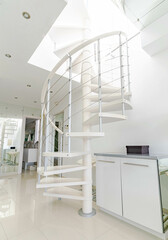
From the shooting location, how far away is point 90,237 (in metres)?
1.55

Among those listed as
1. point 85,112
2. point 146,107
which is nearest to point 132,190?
point 85,112

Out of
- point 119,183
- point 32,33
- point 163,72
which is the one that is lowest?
point 119,183

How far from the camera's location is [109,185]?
203 cm

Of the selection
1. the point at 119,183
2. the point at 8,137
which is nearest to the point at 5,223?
the point at 119,183

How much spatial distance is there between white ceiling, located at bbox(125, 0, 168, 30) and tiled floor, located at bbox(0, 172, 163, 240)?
10.1 feet

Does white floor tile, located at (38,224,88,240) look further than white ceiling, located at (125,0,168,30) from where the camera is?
No

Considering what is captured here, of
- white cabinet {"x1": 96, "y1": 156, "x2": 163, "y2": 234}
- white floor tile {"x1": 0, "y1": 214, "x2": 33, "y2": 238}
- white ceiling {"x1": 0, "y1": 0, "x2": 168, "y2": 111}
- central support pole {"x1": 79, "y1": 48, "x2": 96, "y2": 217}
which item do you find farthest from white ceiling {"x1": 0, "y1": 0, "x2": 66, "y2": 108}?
white floor tile {"x1": 0, "y1": 214, "x2": 33, "y2": 238}

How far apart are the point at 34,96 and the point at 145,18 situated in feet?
12.9

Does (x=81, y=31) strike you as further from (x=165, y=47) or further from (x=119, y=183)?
(x=119, y=183)

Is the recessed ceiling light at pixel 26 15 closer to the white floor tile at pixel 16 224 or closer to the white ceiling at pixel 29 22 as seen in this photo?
the white ceiling at pixel 29 22

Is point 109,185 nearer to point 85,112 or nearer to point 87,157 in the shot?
point 87,157

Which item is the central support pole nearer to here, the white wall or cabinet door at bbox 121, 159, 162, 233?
cabinet door at bbox 121, 159, 162, 233

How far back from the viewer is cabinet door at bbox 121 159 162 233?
153 cm

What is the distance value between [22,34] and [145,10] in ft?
6.38
